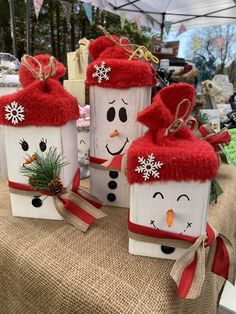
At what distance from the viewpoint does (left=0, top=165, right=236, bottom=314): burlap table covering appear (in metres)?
0.33

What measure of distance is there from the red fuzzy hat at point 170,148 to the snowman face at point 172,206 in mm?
13

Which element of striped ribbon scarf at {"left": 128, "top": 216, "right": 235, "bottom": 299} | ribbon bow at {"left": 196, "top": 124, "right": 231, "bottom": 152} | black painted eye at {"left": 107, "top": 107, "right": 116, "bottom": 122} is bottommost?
striped ribbon scarf at {"left": 128, "top": 216, "right": 235, "bottom": 299}

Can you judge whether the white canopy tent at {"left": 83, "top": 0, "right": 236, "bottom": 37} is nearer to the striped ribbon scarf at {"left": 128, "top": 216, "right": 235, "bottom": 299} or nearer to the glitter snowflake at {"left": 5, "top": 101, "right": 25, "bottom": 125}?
the glitter snowflake at {"left": 5, "top": 101, "right": 25, "bottom": 125}

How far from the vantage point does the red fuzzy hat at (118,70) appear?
45 cm

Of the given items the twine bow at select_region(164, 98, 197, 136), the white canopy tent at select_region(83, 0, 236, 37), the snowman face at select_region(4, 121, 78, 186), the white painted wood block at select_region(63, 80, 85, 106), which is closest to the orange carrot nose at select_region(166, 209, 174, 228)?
the twine bow at select_region(164, 98, 197, 136)

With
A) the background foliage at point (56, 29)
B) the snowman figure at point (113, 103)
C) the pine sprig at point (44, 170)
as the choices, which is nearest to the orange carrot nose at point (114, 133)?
the snowman figure at point (113, 103)

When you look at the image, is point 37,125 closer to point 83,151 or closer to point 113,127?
point 113,127

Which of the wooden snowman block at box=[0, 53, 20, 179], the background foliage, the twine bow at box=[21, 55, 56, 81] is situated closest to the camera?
the twine bow at box=[21, 55, 56, 81]

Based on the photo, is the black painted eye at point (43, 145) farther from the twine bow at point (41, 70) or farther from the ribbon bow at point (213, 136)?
the ribbon bow at point (213, 136)

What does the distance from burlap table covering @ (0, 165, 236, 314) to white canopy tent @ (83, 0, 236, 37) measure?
7.77 feet

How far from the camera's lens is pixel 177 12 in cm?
289

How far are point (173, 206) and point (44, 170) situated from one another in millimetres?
213

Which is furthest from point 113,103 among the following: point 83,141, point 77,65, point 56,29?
point 56,29

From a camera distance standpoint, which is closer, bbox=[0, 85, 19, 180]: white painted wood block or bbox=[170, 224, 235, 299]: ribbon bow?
bbox=[170, 224, 235, 299]: ribbon bow
